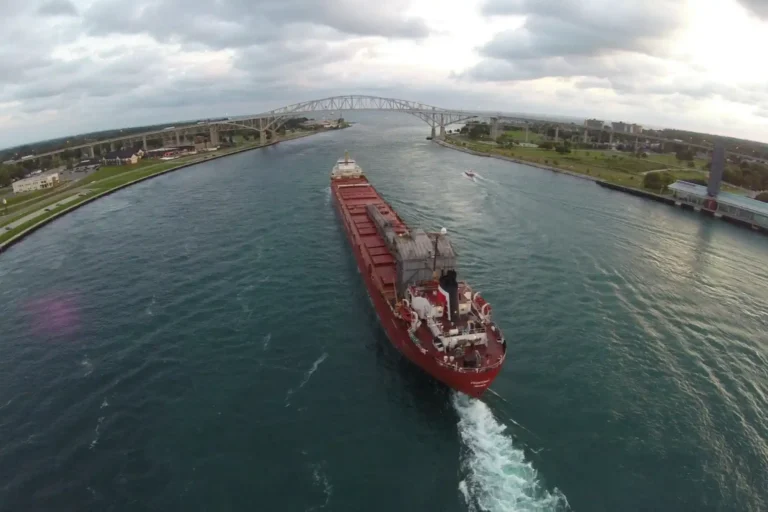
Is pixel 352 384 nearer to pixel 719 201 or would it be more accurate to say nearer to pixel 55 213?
pixel 55 213

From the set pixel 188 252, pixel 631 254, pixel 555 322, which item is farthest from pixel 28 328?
pixel 631 254

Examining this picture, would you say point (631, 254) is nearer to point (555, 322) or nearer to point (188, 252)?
point (555, 322)

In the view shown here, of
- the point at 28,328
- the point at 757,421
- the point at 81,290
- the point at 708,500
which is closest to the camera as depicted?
the point at 708,500

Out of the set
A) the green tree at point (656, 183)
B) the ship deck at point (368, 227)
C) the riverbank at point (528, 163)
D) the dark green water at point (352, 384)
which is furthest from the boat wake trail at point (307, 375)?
the riverbank at point (528, 163)

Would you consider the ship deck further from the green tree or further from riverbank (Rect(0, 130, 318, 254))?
the green tree

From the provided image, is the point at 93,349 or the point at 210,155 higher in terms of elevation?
the point at 210,155

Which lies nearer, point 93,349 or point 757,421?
point 757,421
